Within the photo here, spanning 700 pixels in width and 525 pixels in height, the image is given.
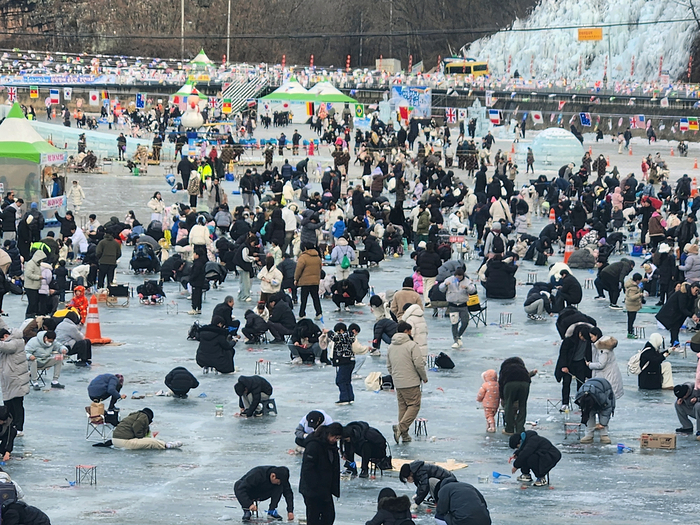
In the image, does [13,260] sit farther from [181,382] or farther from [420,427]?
[420,427]

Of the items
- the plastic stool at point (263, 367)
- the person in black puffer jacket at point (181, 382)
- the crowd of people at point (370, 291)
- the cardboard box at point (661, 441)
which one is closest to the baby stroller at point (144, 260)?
the crowd of people at point (370, 291)

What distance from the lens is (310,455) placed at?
1049 cm

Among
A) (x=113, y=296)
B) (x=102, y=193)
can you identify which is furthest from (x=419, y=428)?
(x=102, y=193)

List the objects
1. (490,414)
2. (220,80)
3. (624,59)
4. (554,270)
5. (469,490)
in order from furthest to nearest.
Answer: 1. (624,59)
2. (220,80)
3. (554,270)
4. (490,414)
5. (469,490)

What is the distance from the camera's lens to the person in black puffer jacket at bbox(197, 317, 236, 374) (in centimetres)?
1706

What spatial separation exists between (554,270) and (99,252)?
7.51 meters

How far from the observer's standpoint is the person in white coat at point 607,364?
14602 millimetres

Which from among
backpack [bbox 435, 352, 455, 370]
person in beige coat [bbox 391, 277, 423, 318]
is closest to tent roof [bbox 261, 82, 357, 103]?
person in beige coat [bbox 391, 277, 423, 318]

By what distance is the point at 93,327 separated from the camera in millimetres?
19172

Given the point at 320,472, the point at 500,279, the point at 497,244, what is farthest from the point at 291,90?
the point at 320,472

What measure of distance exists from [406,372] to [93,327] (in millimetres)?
6800

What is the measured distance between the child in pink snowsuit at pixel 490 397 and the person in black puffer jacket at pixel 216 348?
13.0 feet

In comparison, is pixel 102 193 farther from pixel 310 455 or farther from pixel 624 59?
pixel 624 59

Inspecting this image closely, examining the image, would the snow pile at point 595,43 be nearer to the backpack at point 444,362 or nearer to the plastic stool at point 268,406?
the backpack at point 444,362
